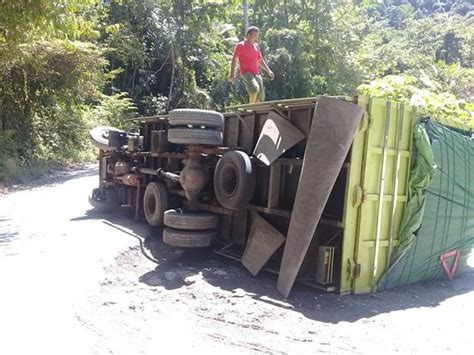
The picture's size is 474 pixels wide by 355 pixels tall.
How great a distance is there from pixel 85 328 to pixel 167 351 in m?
0.79

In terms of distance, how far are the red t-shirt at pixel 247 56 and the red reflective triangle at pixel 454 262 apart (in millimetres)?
4130

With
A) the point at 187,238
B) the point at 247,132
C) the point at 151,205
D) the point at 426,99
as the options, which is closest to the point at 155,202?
the point at 151,205

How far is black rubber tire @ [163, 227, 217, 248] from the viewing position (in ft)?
19.8

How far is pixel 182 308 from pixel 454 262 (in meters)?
3.78

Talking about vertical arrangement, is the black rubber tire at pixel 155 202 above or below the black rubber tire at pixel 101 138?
below

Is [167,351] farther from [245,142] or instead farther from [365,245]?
[245,142]

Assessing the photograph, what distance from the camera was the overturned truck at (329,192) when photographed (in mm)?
4781

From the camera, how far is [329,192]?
15.3 feet

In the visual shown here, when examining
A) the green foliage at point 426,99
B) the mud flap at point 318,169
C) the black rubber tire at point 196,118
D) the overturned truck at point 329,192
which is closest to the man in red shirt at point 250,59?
the overturned truck at point 329,192

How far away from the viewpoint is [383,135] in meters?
5.02

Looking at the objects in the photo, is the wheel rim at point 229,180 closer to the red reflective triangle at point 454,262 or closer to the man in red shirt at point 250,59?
the man in red shirt at point 250,59

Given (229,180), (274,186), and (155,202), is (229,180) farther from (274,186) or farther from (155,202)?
(155,202)

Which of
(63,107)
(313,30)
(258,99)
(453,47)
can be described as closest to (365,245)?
(258,99)

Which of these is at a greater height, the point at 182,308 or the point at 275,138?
the point at 275,138
